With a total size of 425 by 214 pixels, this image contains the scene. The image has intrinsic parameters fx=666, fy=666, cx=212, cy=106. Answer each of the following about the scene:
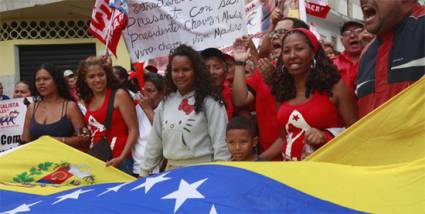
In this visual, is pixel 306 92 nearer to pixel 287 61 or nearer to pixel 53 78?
pixel 287 61

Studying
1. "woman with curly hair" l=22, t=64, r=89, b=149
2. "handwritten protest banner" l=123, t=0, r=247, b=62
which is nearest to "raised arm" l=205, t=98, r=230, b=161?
"woman with curly hair" l=22, t=64, r=89, b=149

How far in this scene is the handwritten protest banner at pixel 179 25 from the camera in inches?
246

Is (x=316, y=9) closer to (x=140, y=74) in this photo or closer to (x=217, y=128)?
(x=140, y=74)

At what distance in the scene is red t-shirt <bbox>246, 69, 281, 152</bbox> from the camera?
465 centimetres

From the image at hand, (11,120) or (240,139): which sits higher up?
(240,139)

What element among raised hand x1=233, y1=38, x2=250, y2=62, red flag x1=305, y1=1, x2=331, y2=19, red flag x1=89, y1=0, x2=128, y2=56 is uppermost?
red flag x1=305, y1=1, x2=331, y2=19

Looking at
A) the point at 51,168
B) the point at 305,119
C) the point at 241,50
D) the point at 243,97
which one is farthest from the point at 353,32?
the point at 51,168

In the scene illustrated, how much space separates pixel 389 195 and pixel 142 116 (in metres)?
3.07

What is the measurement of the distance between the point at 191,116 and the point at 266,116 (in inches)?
21.2

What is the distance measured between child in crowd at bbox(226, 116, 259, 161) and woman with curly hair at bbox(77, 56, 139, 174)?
3.78 feet

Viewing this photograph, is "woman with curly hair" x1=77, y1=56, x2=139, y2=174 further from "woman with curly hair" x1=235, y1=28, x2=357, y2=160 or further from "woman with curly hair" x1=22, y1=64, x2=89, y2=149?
"woman with curly hair" x1=235, y1=28, x2=357, y2=160

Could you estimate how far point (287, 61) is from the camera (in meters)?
4.13

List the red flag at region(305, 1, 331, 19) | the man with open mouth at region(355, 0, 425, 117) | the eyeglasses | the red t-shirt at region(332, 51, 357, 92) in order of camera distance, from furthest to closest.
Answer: the red flag at region(305, 1, 331, 19) < the eyeglasses < the red t-shirt at region(332, 51, 357, 92) < the man with open mouth at region(355, 0, 425, 117)

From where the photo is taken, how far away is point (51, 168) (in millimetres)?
5109
